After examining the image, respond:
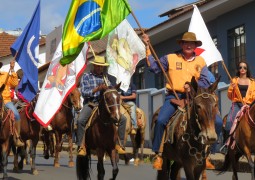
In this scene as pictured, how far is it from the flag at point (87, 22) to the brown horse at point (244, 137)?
303 cm

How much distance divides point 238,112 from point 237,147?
0.68 metres

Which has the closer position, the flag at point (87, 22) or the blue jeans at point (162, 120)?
the blue jeans at point (162, 120)

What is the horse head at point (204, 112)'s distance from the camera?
9617 mm

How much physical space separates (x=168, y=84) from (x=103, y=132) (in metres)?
2.72

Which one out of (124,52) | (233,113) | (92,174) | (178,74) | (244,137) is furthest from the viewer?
(124,52)

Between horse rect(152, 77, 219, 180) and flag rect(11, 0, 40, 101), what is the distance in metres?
7.16

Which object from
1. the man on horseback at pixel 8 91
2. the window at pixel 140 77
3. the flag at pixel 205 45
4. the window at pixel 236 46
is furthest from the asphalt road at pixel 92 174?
the window at pixel 140 77

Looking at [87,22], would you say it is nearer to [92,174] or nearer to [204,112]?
[92,174]

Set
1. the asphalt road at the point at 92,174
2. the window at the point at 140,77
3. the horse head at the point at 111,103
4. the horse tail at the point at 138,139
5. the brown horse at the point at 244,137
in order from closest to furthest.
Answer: the horse head at the point at 111,103 < the brown horse at the point at 244,137 < the asphalt road at the point at 92,174 < the horse tail at the point at 138,139 < the window at the point at 140,77

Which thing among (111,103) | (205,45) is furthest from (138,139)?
(111,103)

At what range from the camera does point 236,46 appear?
27.8 m

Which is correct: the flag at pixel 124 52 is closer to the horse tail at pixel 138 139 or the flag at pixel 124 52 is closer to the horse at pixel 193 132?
the horse tail at pixel 138 139

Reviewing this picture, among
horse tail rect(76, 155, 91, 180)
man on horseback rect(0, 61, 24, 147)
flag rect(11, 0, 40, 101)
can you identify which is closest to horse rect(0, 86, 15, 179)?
man on horseback rect(0, 61, 24, 147)

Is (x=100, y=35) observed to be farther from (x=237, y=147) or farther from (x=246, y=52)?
(x=246, y=52)
